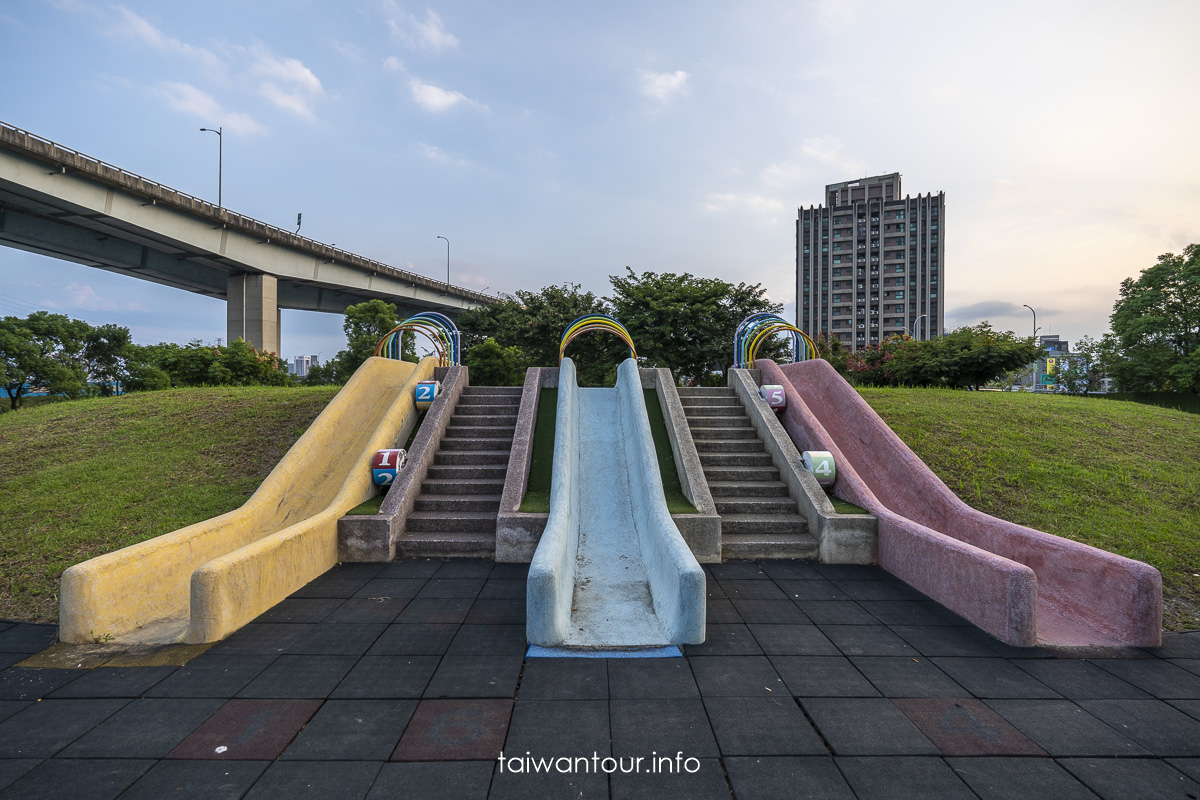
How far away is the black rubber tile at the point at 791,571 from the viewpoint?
21.1 feet

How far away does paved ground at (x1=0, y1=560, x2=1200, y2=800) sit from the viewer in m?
3.03

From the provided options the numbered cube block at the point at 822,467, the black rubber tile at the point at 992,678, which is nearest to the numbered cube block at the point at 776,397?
the numbered cube block at the point at 822,467

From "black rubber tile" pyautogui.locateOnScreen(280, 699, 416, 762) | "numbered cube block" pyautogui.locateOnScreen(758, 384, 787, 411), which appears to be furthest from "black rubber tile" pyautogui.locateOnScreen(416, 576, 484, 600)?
"numbered cube block" pyautogui.locateOnScreen(758, 384, 787, 411)

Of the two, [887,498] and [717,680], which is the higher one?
[887,498]

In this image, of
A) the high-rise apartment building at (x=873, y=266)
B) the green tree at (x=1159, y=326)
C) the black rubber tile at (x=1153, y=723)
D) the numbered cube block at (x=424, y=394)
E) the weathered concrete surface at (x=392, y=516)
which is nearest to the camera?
the black rubber tile at (x=1153, y=723)

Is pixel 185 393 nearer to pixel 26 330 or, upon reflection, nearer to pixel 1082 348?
pixel 26 330

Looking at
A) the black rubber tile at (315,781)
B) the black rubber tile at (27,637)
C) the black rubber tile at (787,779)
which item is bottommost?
the black rubber tile at (27,637)

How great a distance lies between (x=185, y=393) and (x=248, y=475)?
7251mm

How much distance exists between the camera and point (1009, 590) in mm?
4762

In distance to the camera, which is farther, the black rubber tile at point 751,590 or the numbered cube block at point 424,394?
the numbered cube block at point 424,394

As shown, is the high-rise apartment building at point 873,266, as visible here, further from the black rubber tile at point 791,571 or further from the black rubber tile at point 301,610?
the black rubber tile at point 301,610

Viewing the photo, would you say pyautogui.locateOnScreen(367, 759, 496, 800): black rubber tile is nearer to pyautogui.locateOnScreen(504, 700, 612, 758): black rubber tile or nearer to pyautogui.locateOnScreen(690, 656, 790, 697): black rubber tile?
pyautogui.locateOnScreen(504, 700, 612, 758): black rubber tile

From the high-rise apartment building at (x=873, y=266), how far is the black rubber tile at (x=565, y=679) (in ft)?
288

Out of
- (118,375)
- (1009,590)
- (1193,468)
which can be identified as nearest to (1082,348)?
(1193,468)
